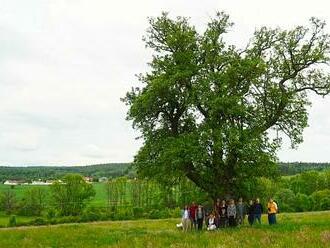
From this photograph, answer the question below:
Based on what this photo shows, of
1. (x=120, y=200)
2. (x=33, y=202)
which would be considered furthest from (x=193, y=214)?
(x=120, y=200)

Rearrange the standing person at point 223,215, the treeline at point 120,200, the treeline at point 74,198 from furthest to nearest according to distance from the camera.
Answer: the treeline at point 74,198
the treeline at point 120,200
the standing person at point 223,215

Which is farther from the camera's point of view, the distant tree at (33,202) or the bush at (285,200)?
the distant tree at (33,202)

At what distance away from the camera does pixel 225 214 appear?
37.1m

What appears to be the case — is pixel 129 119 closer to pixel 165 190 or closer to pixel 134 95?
pixel 134 95

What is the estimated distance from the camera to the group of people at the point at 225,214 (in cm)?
3684

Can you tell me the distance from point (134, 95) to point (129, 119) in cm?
225

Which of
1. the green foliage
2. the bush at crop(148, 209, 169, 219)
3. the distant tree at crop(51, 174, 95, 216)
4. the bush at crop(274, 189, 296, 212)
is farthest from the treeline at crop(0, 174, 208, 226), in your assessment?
the green foliage

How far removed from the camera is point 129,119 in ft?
135

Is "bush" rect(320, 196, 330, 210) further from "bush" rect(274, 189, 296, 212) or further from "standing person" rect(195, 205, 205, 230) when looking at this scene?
"standing person" rect(195, 205, 205, 230)

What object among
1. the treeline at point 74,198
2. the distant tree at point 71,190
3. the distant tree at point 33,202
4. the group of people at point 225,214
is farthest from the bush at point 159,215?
the distant tree at point 71,190

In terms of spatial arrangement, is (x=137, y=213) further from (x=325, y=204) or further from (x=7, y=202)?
(x=7, y=202)

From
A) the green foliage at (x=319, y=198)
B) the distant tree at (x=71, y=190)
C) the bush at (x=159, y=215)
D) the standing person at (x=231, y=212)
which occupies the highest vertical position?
the distant tree at (x=71, y=190)

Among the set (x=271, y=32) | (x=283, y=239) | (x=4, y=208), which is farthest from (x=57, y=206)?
(x=283, y=239)

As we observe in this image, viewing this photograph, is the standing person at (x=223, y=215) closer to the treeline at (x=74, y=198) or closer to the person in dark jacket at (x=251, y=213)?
the person in dark jacket at (x=251, y=213)
